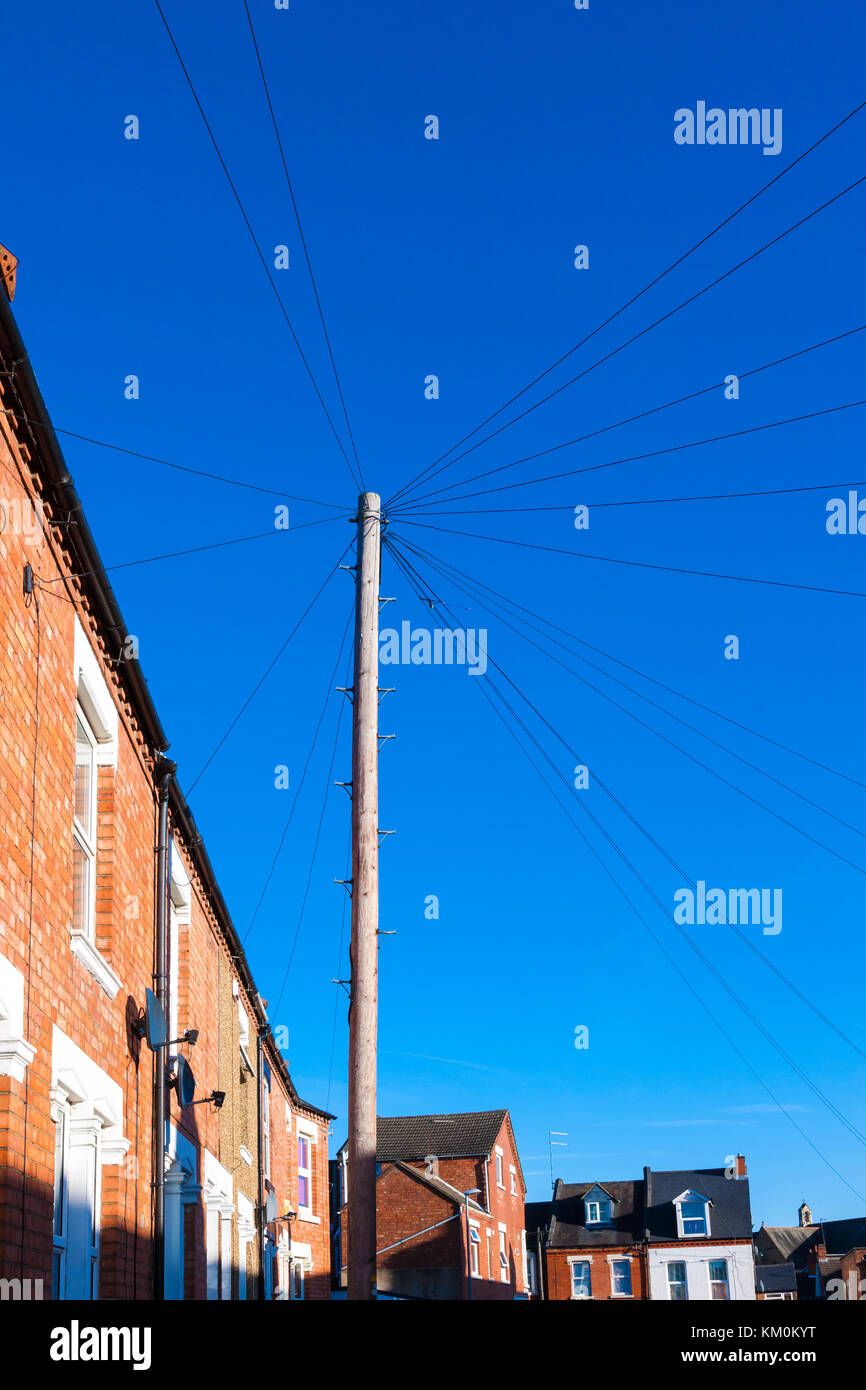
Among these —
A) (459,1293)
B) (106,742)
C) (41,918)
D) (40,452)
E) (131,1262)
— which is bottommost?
(459,1293)

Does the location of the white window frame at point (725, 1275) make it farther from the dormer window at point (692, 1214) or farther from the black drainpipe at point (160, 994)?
the black drainpipe at point (160, 994)

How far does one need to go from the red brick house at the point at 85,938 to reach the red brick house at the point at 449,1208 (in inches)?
1288

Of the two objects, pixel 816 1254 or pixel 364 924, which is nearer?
pixel 364 924

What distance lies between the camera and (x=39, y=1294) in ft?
26.0

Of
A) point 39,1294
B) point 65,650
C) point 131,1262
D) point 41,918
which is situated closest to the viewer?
point 39,1294

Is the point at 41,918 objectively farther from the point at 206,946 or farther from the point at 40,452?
the point at 206,946

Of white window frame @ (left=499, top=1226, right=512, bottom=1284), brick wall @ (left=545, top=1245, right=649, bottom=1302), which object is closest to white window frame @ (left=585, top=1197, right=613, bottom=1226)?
brick wall @ (left=545, top=1245, right=649, bottom=1302)

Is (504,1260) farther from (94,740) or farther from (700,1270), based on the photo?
(94,740)

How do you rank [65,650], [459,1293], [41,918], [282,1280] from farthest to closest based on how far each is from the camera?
[459,1293] → [282,1280] → [65,650] → [41,918]

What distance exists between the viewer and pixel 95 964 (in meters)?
10.0

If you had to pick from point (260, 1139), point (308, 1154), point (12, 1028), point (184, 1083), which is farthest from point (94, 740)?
point (308, 1154)

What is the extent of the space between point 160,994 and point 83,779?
9.46 ft
